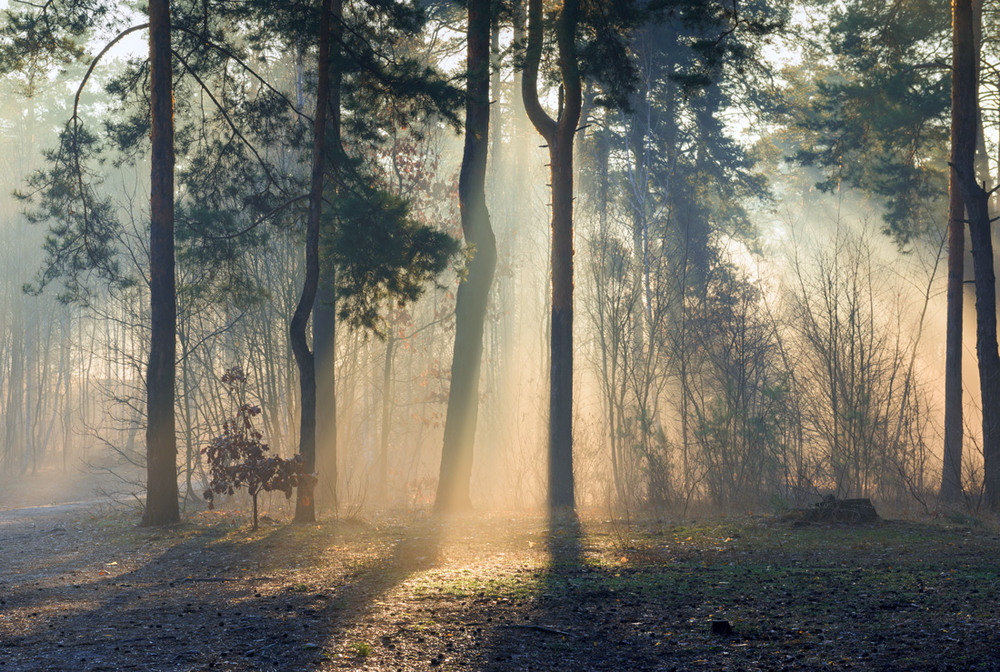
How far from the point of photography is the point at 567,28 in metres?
12.7

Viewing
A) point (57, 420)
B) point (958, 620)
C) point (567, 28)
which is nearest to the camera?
point (958, 620)

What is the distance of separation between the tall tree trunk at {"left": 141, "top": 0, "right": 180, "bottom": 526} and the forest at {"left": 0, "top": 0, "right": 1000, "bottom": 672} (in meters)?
0.04

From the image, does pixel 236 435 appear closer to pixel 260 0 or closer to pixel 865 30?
pixel 260 0

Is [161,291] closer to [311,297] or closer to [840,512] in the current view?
[311,297]

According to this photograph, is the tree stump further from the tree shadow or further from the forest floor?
the tree shadow

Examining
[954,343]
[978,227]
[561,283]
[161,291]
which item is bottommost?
[954,343]

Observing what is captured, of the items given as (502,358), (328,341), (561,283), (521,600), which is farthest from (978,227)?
(502,358)

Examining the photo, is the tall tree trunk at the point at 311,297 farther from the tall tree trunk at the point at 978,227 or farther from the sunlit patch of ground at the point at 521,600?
the tall tree trunk at the point at 978,227

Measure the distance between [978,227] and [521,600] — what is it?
10950 millimetres

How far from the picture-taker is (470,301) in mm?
13750

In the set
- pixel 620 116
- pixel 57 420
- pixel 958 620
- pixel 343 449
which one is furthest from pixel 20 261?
pixel 958 620

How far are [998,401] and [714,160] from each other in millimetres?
11996

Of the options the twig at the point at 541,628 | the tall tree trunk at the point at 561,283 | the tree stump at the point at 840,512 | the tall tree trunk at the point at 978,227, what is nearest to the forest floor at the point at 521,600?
the twig at the point at 541,628

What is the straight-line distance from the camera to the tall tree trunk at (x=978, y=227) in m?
13.0
